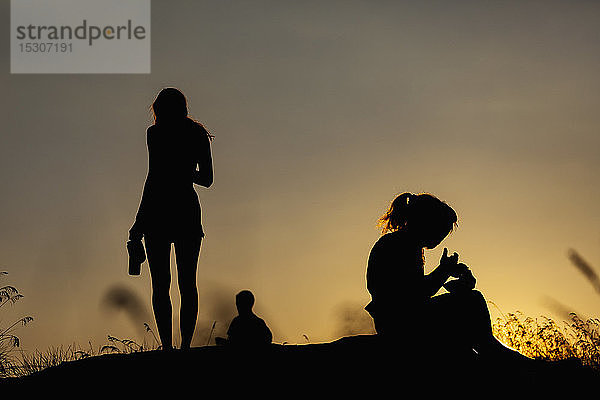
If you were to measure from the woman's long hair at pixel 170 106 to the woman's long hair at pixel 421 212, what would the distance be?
75.7 inches

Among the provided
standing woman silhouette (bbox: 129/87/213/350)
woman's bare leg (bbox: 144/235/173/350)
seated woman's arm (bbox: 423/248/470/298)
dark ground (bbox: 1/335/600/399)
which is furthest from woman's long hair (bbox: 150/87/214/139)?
seated woman's arm (bbox: 423/248/470/298)

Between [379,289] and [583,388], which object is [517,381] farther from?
[379,289]

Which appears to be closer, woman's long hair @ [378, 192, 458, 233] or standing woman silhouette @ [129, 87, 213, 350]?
woman's long hair @ [378, 192, 458, 233]

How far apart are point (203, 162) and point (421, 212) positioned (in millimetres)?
1976

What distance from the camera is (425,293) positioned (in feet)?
18.4

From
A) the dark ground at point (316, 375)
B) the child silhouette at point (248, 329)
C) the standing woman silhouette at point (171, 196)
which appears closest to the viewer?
the dark ground at point (316, 375)

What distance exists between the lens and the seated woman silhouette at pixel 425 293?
5.57m

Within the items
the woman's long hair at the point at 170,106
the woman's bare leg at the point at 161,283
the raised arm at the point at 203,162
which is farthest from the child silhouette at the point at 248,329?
the woman's long hair at the point at 170,106

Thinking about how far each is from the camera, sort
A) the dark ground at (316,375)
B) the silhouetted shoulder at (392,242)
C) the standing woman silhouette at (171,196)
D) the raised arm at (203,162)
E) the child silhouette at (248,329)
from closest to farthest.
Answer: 1. the dark ground at (316,375)
2. the silhouetted shoulder at (392,242)
3. the standing woman silhouette at (171,196)
4. the raised arm at (203,162)
5. the child silhouette at (248,329)

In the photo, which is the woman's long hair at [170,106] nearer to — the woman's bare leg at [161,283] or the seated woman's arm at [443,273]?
the woman's bare leg at [161,283]

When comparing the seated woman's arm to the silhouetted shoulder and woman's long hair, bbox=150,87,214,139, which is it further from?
woman's long hair, bbox=150,87,214,139

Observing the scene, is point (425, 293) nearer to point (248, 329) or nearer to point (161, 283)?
point (161, 283)

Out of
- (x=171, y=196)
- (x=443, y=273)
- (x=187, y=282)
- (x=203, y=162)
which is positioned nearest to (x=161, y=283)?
(x=187, y=282)

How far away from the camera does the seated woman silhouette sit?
18.3 ft
